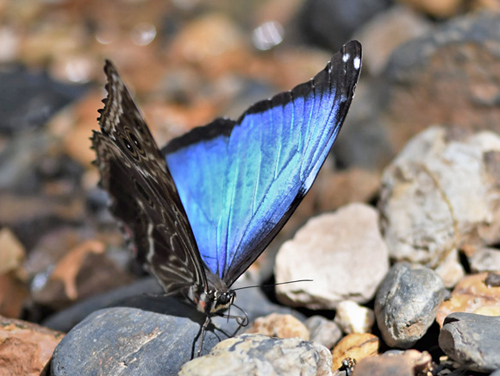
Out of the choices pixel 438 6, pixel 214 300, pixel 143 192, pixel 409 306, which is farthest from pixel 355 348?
pixel 438 6

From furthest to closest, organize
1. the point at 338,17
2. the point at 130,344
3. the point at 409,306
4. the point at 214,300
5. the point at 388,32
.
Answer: the point at 338,17, the point at 388,32, the point at 214,300, the point at 130,344, the point at 409,306

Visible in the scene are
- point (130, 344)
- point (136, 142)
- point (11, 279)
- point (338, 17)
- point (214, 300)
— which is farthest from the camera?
point (338, 17)

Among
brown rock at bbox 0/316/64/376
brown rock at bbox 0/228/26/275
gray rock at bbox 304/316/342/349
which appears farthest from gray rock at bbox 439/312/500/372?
brown rock at bbox 0/228/26/275

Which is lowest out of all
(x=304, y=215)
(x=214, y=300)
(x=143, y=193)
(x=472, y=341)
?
(x=472, y=341)

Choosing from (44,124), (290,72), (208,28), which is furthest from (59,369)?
(208,28)

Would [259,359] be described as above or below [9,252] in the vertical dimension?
below

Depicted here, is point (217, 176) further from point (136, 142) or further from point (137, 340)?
point (137, 340)

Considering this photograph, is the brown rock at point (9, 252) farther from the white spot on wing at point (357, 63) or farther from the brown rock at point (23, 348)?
A: the white spot on wing at point (357, 63)

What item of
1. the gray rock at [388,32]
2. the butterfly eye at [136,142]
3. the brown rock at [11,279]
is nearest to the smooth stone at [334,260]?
the butterfly eye at [136,142]
